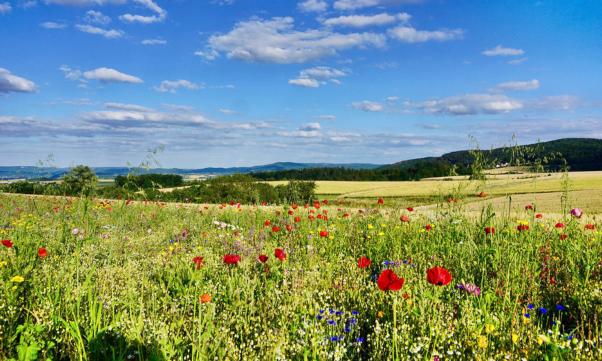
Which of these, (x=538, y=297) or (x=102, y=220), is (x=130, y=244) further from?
(x=538, y=297)

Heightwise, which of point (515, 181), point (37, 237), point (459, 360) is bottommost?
point (459, 360)

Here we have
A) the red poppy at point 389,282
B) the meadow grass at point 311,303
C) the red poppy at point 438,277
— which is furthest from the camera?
the meadow grass at point 311,303

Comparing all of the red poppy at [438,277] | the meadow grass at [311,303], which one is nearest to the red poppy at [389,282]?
the meadow grass at [311,303]

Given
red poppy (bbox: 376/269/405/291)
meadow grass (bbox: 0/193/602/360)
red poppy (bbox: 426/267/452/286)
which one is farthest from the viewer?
meadow grass (bbox: 0/193/602/360)

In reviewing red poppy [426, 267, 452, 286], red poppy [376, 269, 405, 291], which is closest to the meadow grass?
red poppy [376, 269, 405, 291]

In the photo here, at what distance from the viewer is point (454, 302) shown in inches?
153

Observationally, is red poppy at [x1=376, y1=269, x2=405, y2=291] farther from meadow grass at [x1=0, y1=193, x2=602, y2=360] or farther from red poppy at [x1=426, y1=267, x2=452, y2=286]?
red poppy at [x1=426, y1=267, x2=452, y2=286]

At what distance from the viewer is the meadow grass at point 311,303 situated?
289 centimetres

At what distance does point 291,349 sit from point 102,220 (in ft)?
28.8

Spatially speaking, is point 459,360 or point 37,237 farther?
point 37,237

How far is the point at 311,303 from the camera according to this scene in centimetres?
380

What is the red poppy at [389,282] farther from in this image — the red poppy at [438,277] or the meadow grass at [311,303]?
the red poppy at [438,277]

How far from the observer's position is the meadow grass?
2891 millimetres

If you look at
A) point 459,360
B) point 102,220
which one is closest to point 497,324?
point 459,360
